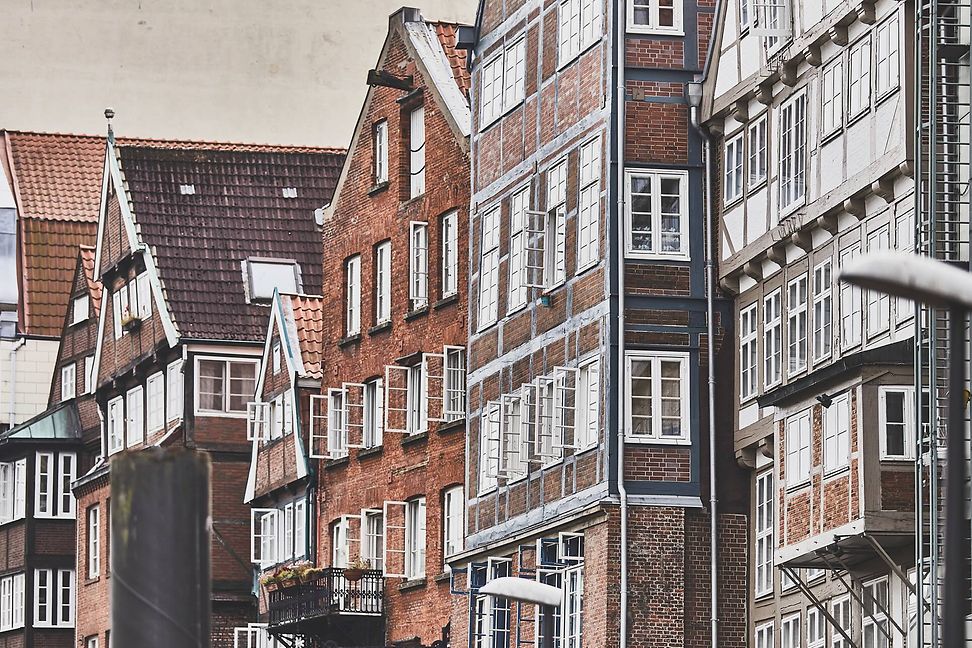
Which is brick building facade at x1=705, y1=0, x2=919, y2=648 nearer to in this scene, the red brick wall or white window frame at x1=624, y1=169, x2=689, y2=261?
white window frame at x1=624, y1=169, x2=689, y2=261

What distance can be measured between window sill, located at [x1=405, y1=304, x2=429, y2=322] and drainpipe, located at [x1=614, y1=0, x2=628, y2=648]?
397 inches

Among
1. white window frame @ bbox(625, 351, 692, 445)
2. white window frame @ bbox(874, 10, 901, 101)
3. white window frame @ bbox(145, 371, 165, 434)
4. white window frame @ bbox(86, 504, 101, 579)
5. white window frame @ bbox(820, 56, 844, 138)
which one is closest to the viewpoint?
white window frame @ bbox(874, 10, 901, 101)

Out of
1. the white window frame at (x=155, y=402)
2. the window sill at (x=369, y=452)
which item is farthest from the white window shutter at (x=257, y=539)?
the window sill at (x=369, y=452)

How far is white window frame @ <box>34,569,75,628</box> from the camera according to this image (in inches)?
2643

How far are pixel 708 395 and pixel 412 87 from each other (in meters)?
13.5

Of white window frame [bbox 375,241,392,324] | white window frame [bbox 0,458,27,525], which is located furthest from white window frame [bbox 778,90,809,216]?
white window frame [bbox 0,458,27,525]

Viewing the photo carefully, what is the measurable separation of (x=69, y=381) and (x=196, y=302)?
10761 millimetres

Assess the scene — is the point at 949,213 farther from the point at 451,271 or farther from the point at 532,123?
the point at 451,271

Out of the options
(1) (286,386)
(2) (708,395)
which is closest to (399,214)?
(1) (286,386)

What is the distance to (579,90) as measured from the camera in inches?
1570

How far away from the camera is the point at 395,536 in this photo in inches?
1903

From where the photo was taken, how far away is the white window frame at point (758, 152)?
35969 mm

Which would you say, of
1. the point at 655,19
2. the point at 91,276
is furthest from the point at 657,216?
the point at 91,276

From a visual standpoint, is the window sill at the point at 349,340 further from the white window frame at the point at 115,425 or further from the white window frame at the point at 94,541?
the white window frame at the point at 94,541
